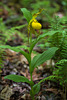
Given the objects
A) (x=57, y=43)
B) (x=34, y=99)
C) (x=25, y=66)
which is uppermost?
(x=57, y=43)

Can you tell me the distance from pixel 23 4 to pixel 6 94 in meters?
4.95

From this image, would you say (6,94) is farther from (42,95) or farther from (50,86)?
(50,86)

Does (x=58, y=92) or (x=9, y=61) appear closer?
(x=58, y=92)

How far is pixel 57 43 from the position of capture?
5.69 ft

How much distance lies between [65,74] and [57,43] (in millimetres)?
467

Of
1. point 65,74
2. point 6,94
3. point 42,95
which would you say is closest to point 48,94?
point 42,95

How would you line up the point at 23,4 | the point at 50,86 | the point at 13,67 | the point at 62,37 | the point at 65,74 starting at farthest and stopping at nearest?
the point at 23,4
the point at 13,67
the point at 50,86
the point at 62,37
the point at 65,74

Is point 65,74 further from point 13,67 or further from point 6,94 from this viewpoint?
point 13,67

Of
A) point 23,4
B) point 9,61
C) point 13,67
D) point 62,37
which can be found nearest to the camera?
point 62,37

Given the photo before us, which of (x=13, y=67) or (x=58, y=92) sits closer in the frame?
(x=58, y=92)

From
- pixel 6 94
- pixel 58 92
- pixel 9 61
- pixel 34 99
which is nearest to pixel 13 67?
pixel 9 61

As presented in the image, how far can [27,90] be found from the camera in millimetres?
1875

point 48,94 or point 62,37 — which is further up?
point 62,37

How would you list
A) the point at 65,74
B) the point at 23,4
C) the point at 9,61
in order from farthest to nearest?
the point at 23,4 < the point at 9,61 < the point at 65,74
